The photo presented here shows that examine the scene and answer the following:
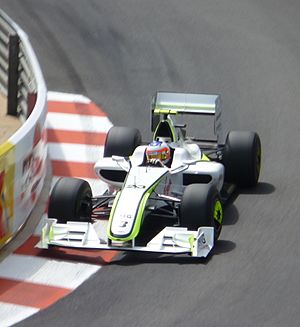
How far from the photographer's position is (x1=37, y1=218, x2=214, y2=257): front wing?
41.5 ft

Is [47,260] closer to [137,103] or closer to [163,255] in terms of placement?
[163,255]

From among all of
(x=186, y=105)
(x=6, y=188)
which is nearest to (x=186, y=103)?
(x=186, y=105)

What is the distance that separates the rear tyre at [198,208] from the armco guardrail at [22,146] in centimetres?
197

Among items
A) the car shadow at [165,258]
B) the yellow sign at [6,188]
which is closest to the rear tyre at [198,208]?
the car shadow at [165,258]

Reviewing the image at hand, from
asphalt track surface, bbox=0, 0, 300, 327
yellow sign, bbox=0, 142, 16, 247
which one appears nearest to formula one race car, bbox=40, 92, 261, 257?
asphalt track surface, bbox=0, 0, 300, 327

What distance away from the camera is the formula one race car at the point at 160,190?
42.1ft

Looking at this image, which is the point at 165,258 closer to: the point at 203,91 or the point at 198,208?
the point at 198,208

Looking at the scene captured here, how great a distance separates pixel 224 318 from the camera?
11234 mm

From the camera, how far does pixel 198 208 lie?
12891 millimetres

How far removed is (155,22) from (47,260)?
373 inches

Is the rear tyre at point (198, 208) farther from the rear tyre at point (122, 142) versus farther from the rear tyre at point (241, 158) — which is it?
the rear tyre at point (122, 142)

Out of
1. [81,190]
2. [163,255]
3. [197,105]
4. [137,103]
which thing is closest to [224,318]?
[163,255]

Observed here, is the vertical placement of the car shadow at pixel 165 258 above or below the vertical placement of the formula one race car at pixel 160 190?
below

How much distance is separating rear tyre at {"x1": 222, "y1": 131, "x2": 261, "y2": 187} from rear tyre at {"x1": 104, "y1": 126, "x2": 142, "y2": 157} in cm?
118
